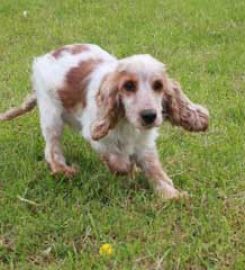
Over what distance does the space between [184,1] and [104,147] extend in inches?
213

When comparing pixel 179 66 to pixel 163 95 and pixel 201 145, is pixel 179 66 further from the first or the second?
pixel 163 95

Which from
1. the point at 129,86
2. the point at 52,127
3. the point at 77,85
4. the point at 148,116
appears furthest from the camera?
the point at 52,127

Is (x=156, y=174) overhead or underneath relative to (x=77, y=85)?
underneath

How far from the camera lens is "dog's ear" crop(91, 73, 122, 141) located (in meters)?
4.30

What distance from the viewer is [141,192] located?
4512 mm

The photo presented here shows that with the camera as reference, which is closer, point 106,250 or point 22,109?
point 106,250

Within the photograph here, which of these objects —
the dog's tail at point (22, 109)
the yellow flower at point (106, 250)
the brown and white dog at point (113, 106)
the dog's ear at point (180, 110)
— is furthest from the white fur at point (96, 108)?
the yellow flower at point (106, 250)

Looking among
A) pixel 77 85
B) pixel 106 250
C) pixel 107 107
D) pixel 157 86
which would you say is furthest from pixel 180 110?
pixel 106 250

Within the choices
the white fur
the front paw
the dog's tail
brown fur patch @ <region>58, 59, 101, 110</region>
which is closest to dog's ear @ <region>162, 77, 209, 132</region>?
the white fur

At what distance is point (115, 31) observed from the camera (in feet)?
27.8

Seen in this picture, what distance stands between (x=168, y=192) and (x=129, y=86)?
2.16 ft

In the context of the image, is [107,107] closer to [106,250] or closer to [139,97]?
[139,97]

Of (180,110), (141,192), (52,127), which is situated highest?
(180,110)

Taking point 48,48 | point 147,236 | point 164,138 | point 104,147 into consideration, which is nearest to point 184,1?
point 48,48
